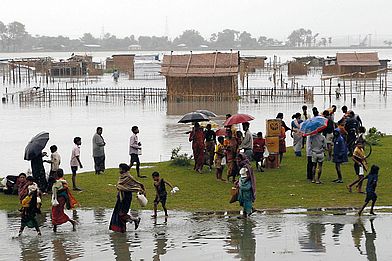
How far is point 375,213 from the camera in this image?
12.6 m

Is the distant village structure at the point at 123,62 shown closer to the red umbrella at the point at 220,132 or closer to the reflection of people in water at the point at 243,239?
the red umbrella at the point at 220,132

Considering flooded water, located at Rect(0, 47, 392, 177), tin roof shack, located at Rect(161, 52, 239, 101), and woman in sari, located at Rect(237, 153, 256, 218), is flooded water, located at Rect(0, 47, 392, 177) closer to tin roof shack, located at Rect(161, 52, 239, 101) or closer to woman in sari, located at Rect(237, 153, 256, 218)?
tin roof shack, located at Rect(161, 52, 239, 101)

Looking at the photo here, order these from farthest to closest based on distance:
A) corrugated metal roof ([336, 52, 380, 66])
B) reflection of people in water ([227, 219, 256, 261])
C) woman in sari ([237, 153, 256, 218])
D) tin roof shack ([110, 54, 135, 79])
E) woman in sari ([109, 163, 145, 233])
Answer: tin roof shack ([110, 54, 135, 79]) → corrugated metal roof ([336, 52, 380, 66]) → woman in sari ([237, 153, 256, 218]) → woman in sari ([109, 163, 145, 233]) → reflection of people in water ([227, 219, 256, 261])

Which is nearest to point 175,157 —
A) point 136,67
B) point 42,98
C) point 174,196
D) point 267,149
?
point 267,149

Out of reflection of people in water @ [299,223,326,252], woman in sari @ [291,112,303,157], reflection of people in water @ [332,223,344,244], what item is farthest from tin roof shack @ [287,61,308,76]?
reflection of people in water @ [299,223,326,252]

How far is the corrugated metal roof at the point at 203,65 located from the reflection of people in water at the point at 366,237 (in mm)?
33517

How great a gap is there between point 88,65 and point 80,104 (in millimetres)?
42238

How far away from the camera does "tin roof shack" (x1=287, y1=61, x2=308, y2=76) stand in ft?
279

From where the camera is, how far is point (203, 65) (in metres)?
46.1

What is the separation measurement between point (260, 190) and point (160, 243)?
4341mm

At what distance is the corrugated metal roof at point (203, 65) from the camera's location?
45.4m

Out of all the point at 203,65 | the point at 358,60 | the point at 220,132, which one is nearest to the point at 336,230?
the point at 220,132

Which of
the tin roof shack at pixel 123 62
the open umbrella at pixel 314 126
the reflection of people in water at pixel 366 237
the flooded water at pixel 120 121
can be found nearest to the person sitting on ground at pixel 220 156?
the open umbrella at pixel 314 126

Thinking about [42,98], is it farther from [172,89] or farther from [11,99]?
[172,89]
